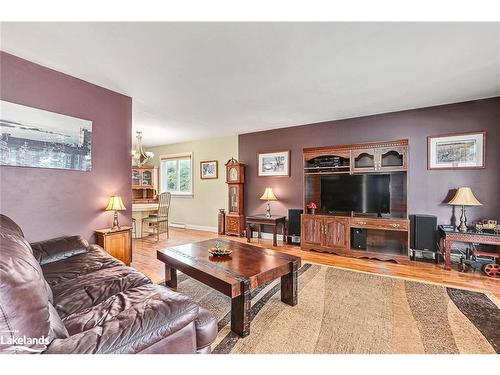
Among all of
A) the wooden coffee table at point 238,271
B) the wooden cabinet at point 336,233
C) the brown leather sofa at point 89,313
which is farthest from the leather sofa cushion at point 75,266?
the wooden cabinet at point 336,233

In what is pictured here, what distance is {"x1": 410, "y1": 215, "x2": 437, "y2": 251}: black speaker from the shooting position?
3.57m

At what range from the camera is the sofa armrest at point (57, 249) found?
2251mm

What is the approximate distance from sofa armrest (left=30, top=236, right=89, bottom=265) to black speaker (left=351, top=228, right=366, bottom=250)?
3.86m

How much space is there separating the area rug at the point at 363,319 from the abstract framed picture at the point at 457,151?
2002mm

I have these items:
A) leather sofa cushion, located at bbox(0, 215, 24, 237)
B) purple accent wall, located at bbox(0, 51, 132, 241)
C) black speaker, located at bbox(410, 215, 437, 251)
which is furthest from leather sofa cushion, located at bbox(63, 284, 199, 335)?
black speaker, located at bbox(410, 215, 437, 251)

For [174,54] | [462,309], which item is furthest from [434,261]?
[174,54]

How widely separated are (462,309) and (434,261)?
1.68m

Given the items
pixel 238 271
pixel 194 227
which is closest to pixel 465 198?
pixel 238 271

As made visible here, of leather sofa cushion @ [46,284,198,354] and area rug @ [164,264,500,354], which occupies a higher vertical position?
leather sofa cushion @ [46,284,198,354]

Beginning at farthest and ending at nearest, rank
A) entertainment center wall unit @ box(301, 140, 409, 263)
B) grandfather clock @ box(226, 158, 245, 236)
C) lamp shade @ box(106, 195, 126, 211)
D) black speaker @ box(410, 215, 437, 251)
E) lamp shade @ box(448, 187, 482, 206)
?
grandfather clock @ box(226, 158, 245, 236)
entertainment center wall unit @ box(301, 140, 409, 263)
black speaker @ box(410, 215, 437, 251)
lamp shade @ box(448, 187, 482, 206)
lamp shade @ box(106, 195, 126, 211)

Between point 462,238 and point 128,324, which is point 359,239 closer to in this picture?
point 462,238

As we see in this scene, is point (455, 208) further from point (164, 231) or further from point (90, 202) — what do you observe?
point (164, 231)

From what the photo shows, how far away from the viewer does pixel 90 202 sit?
3051 mm

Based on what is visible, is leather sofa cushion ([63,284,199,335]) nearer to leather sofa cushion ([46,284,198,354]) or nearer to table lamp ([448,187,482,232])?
leather sofa cushion ([46,284,198,354])
